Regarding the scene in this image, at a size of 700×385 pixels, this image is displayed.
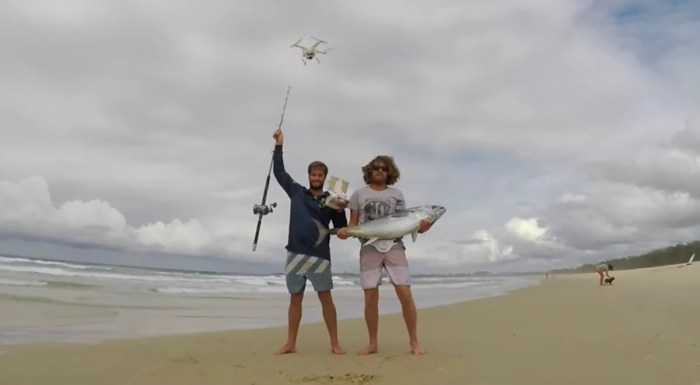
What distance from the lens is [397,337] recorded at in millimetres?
6062

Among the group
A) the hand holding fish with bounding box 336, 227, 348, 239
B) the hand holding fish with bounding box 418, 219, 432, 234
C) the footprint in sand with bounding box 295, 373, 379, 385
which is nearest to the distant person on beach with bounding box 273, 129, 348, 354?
the hand holding fish with bounding box 336, 227, 348, 239

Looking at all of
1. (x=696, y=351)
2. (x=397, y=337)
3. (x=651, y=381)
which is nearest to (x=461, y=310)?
(x=397, y=337)

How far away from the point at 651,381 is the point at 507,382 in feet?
3.14

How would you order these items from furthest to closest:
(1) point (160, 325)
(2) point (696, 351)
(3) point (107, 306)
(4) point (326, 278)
Result: (3) point (107, 306)
(1) point (160, 325)
(4) point (326, 278)
(2) point (696, 351)

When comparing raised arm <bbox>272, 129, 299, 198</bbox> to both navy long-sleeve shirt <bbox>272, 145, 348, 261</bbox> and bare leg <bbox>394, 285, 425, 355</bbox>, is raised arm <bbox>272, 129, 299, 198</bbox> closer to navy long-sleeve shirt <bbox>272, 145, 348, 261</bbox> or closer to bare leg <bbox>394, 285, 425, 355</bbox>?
navy long-sleeve shirt <bbox>272, 145, 348, 261</bbox>

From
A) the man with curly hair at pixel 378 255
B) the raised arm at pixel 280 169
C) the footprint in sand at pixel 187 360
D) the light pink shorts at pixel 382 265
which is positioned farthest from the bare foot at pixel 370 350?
the raised arm at pixel 280 169

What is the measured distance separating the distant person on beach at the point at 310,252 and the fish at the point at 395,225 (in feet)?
1.31

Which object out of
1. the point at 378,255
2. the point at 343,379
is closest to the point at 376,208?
the point at 378,255

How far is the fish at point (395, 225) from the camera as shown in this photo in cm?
467

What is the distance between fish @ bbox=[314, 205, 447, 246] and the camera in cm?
467

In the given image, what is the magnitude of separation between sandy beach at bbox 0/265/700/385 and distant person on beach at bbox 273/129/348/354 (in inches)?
11.8

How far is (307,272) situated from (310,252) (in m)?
0.18

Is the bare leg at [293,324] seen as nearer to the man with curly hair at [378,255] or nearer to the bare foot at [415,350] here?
the man with curly hair at [378,255]

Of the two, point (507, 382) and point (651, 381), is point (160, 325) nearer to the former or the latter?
point (507, 382)
